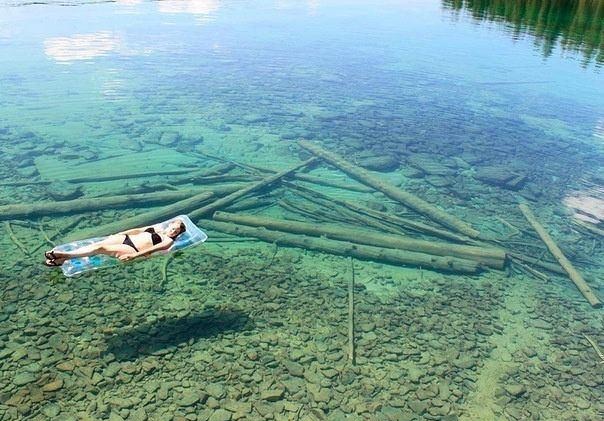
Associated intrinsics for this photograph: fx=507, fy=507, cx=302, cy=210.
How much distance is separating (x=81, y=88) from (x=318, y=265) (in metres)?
22.2

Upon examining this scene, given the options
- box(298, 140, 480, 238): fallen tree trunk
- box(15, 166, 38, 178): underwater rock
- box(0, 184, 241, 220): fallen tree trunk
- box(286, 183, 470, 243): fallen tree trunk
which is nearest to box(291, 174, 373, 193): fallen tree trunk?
box(298, 140, 480, 238): fallen tree trunk

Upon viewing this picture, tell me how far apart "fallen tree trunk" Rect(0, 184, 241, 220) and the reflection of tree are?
131 ft

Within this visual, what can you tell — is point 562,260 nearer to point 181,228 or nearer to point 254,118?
point 181,228

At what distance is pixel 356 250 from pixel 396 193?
4184mm

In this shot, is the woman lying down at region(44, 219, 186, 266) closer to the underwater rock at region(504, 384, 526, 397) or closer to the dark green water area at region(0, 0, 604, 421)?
the dark green water area at region(0, 0, 604, 421)

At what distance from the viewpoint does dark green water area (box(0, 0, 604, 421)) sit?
10.7 meters

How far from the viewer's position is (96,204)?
54.8 feet

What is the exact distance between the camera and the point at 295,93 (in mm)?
31156

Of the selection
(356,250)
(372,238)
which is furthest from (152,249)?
(372,238)

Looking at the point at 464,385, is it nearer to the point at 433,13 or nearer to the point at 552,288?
the point at 552,288

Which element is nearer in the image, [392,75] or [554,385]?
[554,385]

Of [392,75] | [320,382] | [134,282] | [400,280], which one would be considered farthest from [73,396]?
[392,75]

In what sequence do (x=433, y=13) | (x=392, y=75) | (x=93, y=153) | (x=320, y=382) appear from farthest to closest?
1. (x=433, y=13)
2. (x=392, y=75)
3. (x=93, y=153)
4. (x=320, y=382)

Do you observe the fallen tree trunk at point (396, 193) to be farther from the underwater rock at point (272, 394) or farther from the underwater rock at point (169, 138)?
the underwater rock at point (272, 394)
